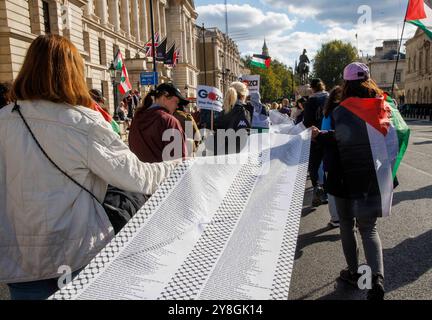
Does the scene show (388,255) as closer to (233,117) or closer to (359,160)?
(359,160)

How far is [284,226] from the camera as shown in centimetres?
250

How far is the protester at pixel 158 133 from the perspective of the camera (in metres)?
3.79

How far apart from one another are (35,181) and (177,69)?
70248mm

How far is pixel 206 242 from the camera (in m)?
2.33

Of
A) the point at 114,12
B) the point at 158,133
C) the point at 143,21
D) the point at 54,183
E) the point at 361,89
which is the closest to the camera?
the point at 54,183

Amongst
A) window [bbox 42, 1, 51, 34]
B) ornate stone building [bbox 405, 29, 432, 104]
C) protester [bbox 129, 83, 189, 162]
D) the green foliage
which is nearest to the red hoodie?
protester [bbox 129, 83, 189, 162]

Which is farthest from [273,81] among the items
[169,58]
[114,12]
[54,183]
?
[54,183]

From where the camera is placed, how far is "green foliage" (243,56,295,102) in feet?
415

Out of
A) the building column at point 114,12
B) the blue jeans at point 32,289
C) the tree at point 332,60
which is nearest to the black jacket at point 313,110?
the blue jeans at point 32,289

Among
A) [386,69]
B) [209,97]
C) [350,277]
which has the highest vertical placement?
[386,69]

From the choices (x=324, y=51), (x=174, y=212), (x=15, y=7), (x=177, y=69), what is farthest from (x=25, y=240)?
(x=324, y=51)

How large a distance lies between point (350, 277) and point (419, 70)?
79.4 metres
